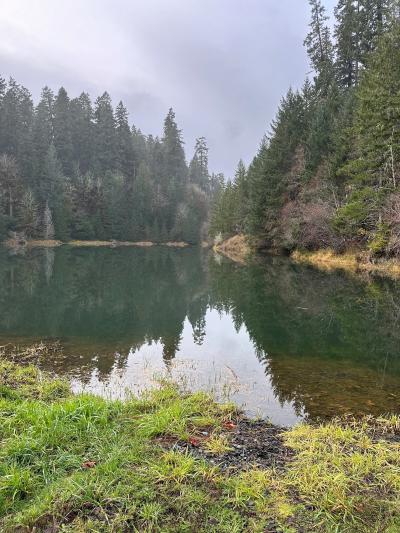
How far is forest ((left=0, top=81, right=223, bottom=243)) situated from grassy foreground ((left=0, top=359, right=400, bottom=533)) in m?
60.8

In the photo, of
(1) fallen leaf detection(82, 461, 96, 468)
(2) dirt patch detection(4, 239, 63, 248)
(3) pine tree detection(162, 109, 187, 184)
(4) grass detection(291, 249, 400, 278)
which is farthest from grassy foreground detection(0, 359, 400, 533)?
(3) pine tree detection(162, 109, 187, 184)

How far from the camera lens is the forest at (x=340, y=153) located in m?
28.5

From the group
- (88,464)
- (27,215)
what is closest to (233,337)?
(88,464)

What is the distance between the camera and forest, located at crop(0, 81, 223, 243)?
67125mm

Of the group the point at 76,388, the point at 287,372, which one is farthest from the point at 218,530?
the point at 287,372

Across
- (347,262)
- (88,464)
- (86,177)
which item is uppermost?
(86,177)

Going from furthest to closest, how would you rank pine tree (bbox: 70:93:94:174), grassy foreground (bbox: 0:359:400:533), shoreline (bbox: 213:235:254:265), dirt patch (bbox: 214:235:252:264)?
pine tree (bbox: 70:93:94:174) < dirt patch (bbox: 214:235:252:264) < shoreline (bbox: 213:235:254:265) < grassy foreground (bbox: 0:359:400:533)

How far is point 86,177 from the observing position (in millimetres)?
81375

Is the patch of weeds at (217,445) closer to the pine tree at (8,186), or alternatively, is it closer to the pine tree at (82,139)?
the pine tree at (8,186)

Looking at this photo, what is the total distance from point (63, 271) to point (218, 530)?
1200 inches

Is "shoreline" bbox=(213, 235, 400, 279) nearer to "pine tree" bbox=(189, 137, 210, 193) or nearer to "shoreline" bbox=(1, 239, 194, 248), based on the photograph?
"shoreline" bbox=(1, 239, 194, 248)

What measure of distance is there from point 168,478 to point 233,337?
961cm

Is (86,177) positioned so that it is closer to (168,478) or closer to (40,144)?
(40,144)

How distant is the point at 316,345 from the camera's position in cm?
1234
